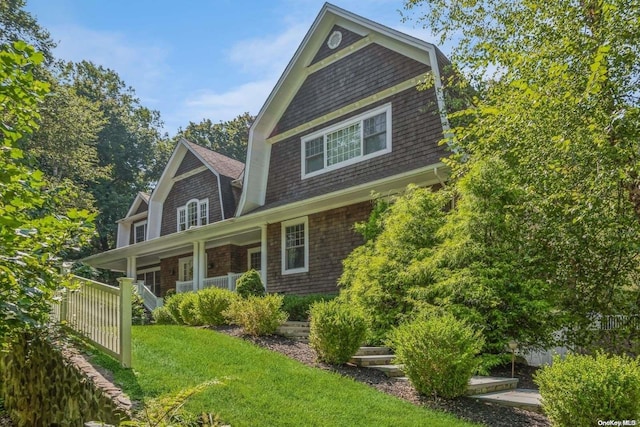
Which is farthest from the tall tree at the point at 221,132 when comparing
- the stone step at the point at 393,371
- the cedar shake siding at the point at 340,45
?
the stone step at the point at 393,371

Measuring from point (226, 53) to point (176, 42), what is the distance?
118cm

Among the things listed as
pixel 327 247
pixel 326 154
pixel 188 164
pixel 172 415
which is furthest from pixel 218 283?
pixel 172 415

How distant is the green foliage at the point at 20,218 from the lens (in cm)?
352

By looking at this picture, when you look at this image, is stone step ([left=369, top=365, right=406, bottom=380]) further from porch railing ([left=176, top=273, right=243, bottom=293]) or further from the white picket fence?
porch railing ([left=176, top=273, right=243, bottom=293])

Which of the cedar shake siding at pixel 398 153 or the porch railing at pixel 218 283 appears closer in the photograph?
the cedar shake siding at pixel 398 153

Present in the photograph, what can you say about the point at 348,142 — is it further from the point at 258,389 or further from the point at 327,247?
the point at 258,389

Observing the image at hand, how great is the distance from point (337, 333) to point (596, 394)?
11.3 feet

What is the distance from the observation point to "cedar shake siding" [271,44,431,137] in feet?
39.4

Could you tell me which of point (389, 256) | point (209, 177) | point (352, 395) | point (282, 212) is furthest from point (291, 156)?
point (352, 395)

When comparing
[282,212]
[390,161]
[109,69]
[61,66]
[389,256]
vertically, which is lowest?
[389,256]

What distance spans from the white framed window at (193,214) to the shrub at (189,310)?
23.0 feet

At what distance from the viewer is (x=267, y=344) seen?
Result: 26.8 ft

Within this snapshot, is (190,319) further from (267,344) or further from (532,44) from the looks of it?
(532,44)

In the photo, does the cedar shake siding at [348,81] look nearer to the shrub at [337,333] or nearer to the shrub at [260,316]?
the shrub at [260,316]
